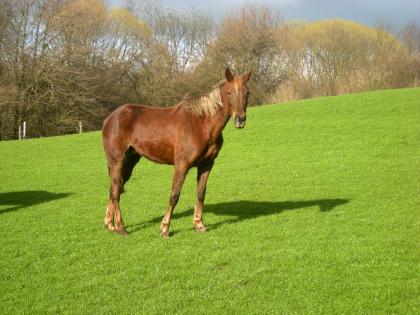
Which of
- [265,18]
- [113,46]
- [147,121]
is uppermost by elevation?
[265,18]

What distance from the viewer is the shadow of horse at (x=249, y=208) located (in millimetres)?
8484

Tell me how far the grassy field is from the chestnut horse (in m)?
0.85

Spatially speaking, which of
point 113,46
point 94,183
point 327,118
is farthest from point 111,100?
point 94,183

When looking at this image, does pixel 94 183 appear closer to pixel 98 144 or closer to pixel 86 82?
pixel 98 144

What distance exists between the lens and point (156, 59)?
4612 centimetres

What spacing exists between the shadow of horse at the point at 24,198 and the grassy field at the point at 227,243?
0.17 ft

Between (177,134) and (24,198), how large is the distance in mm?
6289

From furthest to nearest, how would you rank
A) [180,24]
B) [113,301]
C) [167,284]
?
[180,24] < [167,284] < [113,301]

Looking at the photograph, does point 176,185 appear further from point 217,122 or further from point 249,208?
point 249,208

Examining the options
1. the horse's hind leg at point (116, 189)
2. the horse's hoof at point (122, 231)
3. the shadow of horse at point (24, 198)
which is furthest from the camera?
the shadow of horse at point (24, 198)

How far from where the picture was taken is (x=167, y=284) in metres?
5.18

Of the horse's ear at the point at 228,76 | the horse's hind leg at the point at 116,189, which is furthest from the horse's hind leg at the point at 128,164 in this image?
the horse's ear at the point at 228,76

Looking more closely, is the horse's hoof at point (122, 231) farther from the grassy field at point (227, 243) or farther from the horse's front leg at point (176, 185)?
the horse's front leg at point (176, 185)

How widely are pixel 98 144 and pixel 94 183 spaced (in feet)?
35.3
